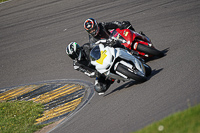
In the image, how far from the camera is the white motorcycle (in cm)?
789

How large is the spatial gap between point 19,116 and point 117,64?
3310mm

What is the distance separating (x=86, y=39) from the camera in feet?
46.4

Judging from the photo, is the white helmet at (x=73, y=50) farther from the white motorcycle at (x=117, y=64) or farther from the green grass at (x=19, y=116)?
the green grass at (x=19, y=116)

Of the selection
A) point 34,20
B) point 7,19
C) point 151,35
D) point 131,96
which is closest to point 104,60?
point 131,96

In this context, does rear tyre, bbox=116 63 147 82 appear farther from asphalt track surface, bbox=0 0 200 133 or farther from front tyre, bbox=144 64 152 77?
front tyre, bbox=144 64 152 77

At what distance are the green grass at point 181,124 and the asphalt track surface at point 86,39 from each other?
755 millimetres

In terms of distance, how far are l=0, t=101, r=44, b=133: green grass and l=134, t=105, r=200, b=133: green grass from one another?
410 cm

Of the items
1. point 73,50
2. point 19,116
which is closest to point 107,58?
point 73,50

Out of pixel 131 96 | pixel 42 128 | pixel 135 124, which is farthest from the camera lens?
pixel 42 128

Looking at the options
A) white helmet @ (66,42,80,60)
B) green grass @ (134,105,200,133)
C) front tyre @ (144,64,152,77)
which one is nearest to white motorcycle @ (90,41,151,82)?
front tyre @ (144,64,152,77)

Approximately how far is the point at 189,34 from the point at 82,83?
361 centimetres

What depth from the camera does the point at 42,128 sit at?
27.2ft

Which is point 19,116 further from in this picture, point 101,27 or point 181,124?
point 181,124

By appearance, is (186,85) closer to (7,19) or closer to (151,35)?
(151,35)
